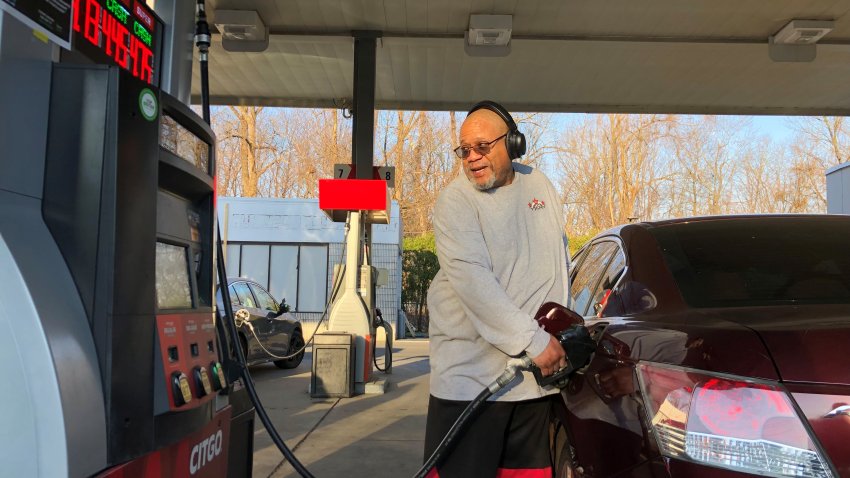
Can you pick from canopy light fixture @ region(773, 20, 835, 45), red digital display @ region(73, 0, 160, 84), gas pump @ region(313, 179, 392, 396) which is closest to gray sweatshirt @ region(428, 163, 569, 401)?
red digital display @ region(73, 0, 160, 84)

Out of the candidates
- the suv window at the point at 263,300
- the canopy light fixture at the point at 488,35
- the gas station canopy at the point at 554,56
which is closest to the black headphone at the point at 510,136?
the gas station canopy at the point at 554,56

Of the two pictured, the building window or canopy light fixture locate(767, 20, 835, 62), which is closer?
canopy light fixture locate(767, 20, 835, 62)

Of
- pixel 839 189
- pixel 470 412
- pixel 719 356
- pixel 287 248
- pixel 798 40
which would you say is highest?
pixel 798 40

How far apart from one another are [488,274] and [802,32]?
7.58m

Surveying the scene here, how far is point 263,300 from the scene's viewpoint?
37.7 feet

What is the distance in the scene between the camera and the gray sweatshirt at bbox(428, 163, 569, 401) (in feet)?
7.32

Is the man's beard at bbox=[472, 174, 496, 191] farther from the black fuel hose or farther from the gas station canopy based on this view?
the gas station canopy

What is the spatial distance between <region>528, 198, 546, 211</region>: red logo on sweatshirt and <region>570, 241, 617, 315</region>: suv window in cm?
80

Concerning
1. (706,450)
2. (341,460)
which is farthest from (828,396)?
(341,460)

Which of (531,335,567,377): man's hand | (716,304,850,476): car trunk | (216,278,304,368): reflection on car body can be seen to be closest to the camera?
(716,304,850,476): car trunk

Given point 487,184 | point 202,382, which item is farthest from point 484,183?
point 202,382

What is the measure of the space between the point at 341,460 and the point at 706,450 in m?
4.22

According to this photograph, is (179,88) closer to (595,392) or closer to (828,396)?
(595,392)

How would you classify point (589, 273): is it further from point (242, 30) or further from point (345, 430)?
point (242, 30)
